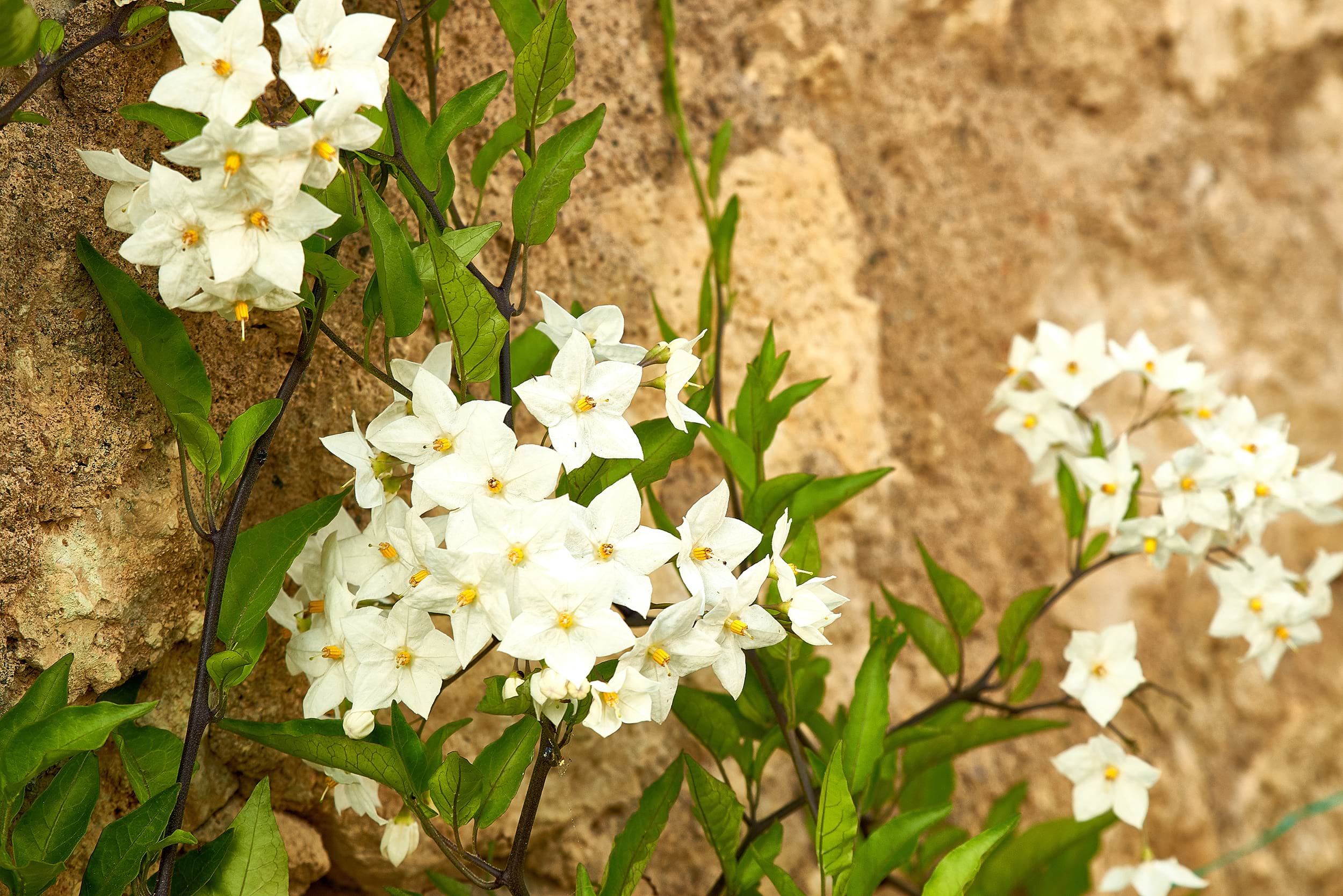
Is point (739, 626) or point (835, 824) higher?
point (739, 626)

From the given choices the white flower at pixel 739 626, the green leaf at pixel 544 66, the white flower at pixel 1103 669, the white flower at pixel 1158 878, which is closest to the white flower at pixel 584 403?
the white flower at pixel 739 626

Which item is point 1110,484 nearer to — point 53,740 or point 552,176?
point 552,176

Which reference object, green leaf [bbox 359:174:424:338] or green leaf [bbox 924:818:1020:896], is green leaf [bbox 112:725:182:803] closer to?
green leaf [bbox 359:174:424:338]

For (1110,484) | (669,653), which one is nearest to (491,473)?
(669,653)

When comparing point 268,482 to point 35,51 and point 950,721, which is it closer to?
point 35,51

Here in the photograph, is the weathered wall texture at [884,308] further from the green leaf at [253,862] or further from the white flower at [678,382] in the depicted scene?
the white flower at [678,382]

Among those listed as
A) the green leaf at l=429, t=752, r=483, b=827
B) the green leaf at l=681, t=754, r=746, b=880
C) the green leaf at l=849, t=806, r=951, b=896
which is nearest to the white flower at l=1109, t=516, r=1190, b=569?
the green leaf at l=849, t=806, r=951, b=896
